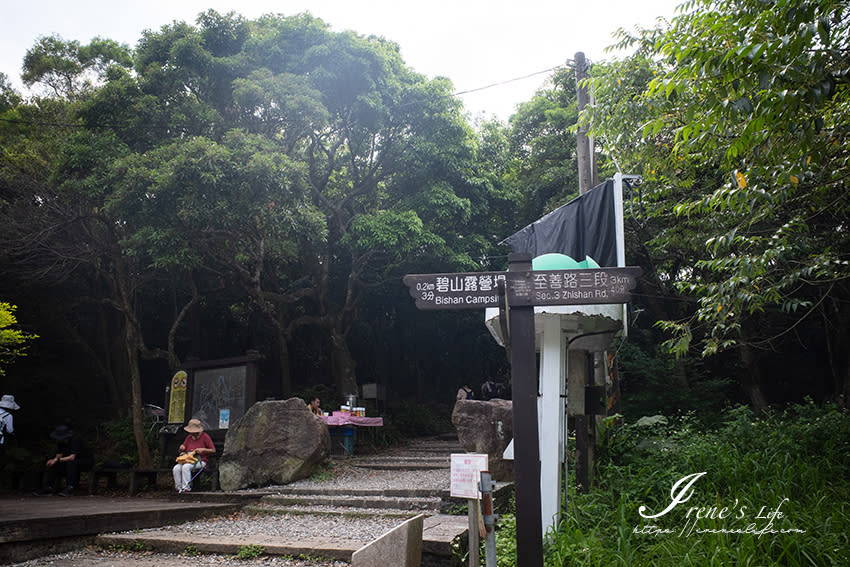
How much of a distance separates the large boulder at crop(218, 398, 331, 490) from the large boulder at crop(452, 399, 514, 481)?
2721 mm

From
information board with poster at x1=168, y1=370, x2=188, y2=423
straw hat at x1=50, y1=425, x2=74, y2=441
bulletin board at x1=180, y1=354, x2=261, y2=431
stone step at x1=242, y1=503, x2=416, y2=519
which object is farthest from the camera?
information board with poster at x1=168, y1=370, x2=188, y2=423

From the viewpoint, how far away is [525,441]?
148 inches

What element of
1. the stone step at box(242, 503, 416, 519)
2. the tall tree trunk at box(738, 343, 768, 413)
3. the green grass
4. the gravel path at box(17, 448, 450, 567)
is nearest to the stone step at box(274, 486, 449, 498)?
the gravel path at box(17, 448, 450, 567)

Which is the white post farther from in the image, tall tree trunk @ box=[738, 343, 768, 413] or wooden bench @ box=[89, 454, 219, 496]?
tall tree trunk @ box=[738, 343, 768, 413]

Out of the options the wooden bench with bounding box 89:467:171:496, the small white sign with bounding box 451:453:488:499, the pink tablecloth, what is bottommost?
the wooden bench with bounding box 89:467:171:496

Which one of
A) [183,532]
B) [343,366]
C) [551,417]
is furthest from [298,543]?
[343,366]

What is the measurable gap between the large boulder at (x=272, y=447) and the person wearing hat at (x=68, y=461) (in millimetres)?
2943

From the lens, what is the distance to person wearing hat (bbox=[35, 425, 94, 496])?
9.93m

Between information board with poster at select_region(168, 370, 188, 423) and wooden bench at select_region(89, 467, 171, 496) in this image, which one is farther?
information board with poster at select_region(168, 370, 188, 423)

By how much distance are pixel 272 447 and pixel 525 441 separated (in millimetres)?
6120

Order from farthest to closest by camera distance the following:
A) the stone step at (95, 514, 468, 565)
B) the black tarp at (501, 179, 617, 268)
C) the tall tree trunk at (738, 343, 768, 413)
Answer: the tall tree trunk at (738, 343, 768, 413)
the black tarp at (501, 179, 617, 268)
the stone step at (95, 514, 468, 565)

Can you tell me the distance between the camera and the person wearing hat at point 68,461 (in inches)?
391

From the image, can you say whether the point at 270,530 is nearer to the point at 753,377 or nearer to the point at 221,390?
the point at 221,390
